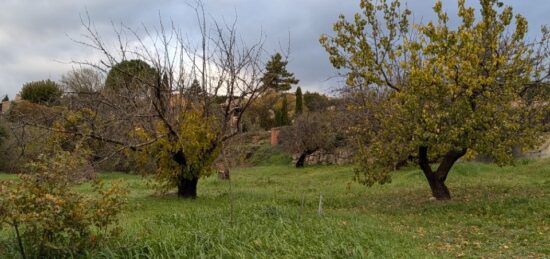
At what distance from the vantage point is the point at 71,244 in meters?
5.18

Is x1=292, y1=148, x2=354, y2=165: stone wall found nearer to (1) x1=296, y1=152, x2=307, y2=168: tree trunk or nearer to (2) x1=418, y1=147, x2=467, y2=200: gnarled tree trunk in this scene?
(1) x1=296, y1=152, x2=307, y2=168: tree trunk

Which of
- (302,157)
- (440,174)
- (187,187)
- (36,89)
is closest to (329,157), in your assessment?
(302,157)

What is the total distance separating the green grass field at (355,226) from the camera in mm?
5535

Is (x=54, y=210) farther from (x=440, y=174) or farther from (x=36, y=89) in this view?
(x=36, y=89)

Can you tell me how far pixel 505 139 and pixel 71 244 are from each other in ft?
30.3

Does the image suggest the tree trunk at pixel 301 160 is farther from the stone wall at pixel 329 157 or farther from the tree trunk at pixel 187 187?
the tree trunk at pixel 187 187

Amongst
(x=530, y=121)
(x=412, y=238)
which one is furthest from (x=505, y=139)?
(x=412, y=238)

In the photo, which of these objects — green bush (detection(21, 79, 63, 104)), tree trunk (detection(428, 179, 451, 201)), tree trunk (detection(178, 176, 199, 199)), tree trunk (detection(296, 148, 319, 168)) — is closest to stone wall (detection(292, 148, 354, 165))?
tree trunk (detection(296, 148, 319, 168))

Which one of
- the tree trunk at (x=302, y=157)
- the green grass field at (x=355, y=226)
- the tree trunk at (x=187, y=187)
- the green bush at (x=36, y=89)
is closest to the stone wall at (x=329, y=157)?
the tree trunk at (x=302, y=157)

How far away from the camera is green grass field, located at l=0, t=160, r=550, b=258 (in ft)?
18.2

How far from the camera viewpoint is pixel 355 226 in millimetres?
8211

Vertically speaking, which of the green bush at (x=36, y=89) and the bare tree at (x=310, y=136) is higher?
→ the green bush at (x=36, y=89)

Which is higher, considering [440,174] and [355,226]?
[440,174]

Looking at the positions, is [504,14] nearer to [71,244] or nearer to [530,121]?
[530,121]
